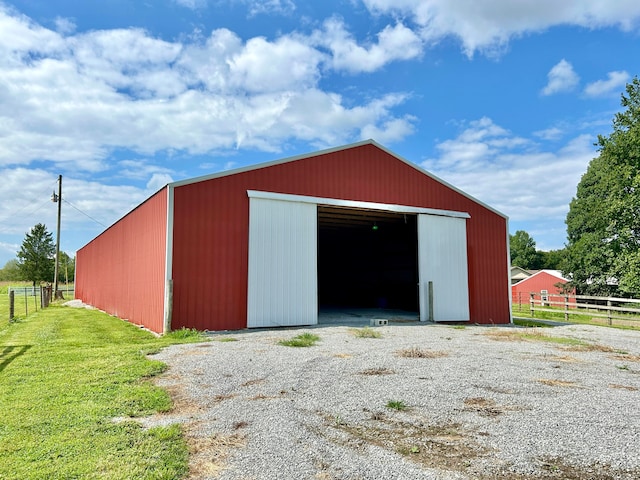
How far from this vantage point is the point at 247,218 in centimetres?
1069

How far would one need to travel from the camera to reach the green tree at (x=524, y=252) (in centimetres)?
7562

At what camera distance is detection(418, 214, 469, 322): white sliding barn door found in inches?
519

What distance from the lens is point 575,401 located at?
4.66 metres

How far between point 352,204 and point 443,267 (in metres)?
3.60

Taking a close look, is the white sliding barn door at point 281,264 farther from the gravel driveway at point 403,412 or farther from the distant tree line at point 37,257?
the distant tree line at point 37,257

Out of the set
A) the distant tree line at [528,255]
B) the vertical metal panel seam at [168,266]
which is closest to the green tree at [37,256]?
the vertical metal panel seam at [168,266]

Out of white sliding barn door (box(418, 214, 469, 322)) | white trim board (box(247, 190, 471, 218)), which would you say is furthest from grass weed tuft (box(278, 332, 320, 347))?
white sliding barn door (box(418, 214, 469, 322))

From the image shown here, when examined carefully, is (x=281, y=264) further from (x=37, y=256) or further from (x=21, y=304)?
(x=37, y=256)

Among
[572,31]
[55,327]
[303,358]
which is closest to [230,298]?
[303,358]

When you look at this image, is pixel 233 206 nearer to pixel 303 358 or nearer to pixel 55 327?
pixel 303 358

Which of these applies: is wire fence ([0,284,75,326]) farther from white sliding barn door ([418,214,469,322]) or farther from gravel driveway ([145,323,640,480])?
white sliding barn door ([418,214,469,322])

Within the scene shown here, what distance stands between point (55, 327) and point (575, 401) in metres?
11.6

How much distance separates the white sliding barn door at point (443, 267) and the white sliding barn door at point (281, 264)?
3.67m

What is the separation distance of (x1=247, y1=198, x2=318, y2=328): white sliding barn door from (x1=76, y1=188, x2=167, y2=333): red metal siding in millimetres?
2085
